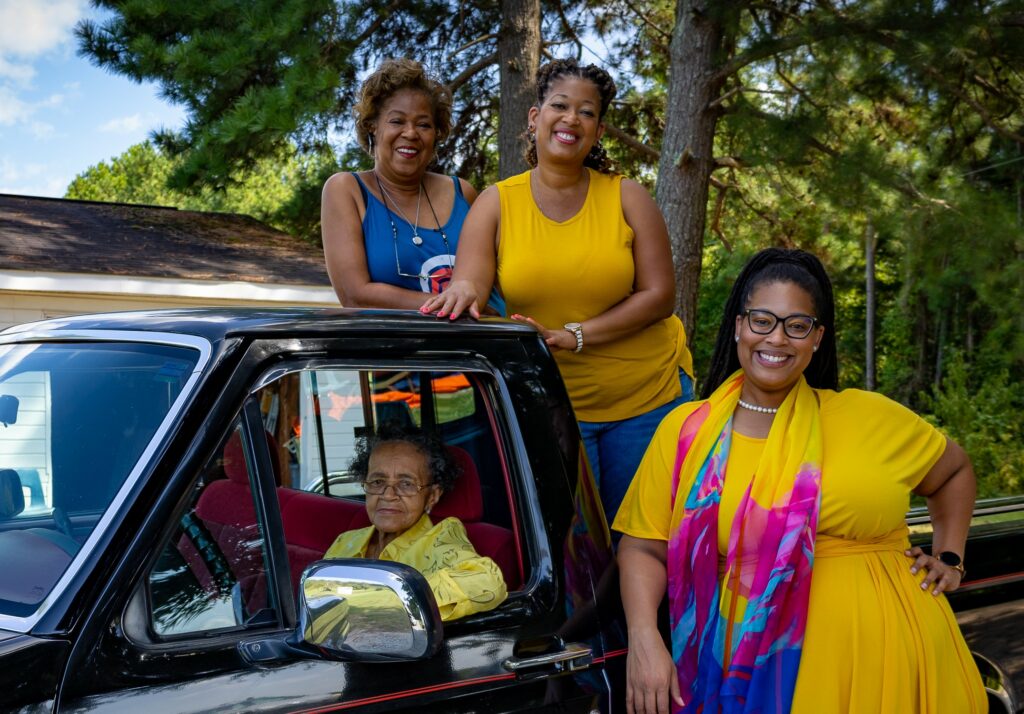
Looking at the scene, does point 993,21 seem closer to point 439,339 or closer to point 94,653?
point 439,339

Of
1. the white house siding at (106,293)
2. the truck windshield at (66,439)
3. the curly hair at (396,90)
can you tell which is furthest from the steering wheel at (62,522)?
the white house siding at (106,293)

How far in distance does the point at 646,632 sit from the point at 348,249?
5.65ft

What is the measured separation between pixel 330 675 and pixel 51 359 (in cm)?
93

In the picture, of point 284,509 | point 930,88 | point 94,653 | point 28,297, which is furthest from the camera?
point 28,297

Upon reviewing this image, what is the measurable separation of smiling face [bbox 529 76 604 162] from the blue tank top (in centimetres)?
43

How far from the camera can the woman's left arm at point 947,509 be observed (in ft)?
8.79

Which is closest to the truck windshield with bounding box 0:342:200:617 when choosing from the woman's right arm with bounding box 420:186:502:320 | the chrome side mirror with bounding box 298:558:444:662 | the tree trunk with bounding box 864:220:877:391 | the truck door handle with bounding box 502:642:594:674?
the chrome side mirror with bounding box 298:558:444:662

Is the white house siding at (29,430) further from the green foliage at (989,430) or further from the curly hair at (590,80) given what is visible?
the green foliage at (989,430)

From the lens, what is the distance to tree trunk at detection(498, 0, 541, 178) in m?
11.6

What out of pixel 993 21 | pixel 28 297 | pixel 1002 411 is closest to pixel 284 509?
pixel 993 21

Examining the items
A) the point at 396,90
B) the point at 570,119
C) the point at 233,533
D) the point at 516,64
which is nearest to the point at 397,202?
the point at 396,90

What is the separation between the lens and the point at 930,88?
959cm

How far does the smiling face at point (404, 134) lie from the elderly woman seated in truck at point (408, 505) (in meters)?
1.31

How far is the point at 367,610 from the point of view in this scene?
6.02 ft
